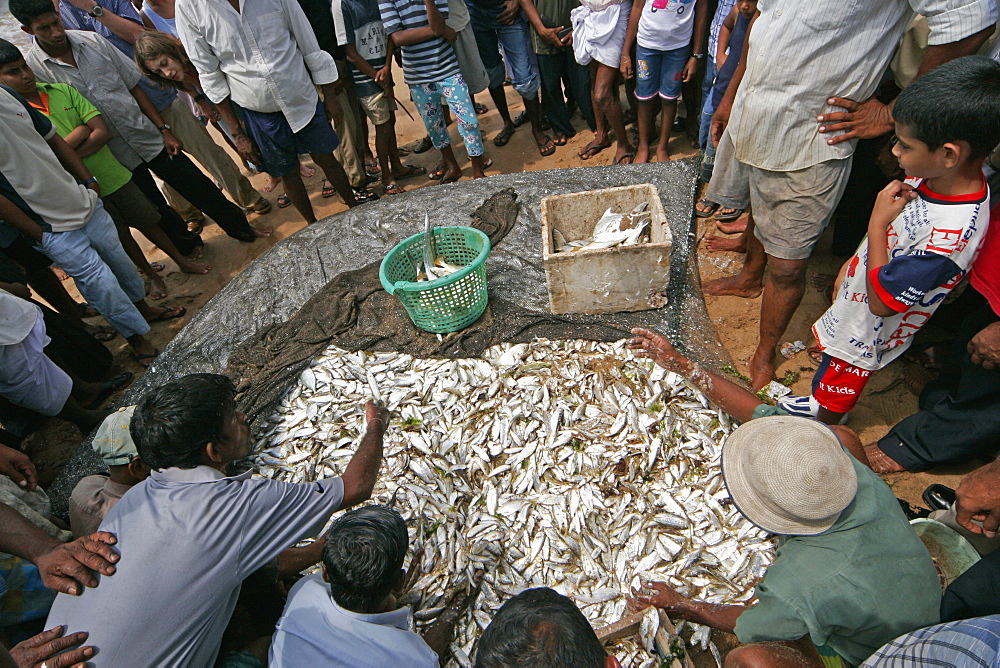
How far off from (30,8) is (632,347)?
200 inches

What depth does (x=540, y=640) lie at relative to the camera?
1.55 metres

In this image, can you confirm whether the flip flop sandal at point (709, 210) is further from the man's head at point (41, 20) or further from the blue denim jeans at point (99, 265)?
the man's head at point (41, 20)

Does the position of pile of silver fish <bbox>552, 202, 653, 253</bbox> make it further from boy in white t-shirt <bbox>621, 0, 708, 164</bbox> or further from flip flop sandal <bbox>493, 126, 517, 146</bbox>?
flip flop sandal <bbox>493, 126, 517, 146</bbox>

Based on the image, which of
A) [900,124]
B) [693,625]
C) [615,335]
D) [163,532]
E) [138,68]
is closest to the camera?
[163,532]

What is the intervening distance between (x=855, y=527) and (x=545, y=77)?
587cm

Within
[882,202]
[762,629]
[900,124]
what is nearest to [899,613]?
[762,629]

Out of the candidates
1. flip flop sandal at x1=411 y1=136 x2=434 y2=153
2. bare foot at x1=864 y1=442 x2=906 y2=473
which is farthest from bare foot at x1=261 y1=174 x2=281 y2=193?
bare foot at x1=864 y1=442 x2=906 y2=473

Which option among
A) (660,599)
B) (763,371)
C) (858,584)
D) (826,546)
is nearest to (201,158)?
(763,371)

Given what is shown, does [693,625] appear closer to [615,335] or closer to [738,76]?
[615,335]

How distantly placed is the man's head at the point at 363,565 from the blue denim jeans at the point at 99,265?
3392 mm

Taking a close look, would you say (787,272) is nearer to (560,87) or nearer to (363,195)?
(560,87)

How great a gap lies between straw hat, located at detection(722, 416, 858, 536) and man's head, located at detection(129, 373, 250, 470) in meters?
2.08

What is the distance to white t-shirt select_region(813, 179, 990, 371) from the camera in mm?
2137

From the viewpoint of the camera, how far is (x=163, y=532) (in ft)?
6.66
